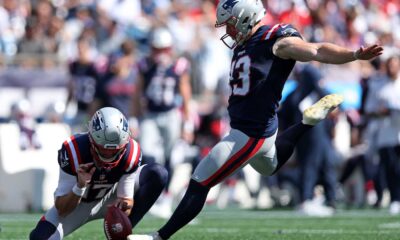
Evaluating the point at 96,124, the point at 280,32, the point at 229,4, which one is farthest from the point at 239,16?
the point at 96,124

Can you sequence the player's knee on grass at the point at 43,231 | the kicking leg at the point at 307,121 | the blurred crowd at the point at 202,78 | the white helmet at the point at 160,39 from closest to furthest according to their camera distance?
the player's knee on grass at the point at 43,231 → the kicking leg at the point at 307,121 → the white helmet at the point at 160,39 → the blurred crowd at the point at 202,78

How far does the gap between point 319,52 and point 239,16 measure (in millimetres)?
624

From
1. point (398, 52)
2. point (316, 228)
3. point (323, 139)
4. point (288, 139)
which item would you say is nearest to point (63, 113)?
point (323, 139)

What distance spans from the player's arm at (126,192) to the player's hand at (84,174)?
1.13ft

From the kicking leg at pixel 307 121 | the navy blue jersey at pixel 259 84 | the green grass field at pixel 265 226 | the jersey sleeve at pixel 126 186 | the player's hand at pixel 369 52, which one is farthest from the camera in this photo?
the green grass field at pixel 265 226

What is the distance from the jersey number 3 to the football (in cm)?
106

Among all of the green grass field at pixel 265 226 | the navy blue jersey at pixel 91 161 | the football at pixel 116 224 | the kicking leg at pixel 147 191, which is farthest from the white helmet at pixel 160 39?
the football at pixel 116 224

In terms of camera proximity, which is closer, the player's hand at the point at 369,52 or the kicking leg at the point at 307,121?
the player's hand at the point at 369,52

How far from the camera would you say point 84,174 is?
5.92 meters

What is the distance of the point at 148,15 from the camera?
1513 cm

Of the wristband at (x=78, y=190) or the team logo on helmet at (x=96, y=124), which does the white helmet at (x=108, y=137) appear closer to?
the team logo on helmet at (x=96, y=124)

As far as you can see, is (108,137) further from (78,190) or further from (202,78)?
(202,78)

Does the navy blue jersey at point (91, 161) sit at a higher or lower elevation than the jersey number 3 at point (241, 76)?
lower

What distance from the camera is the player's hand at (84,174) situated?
19.4ft
